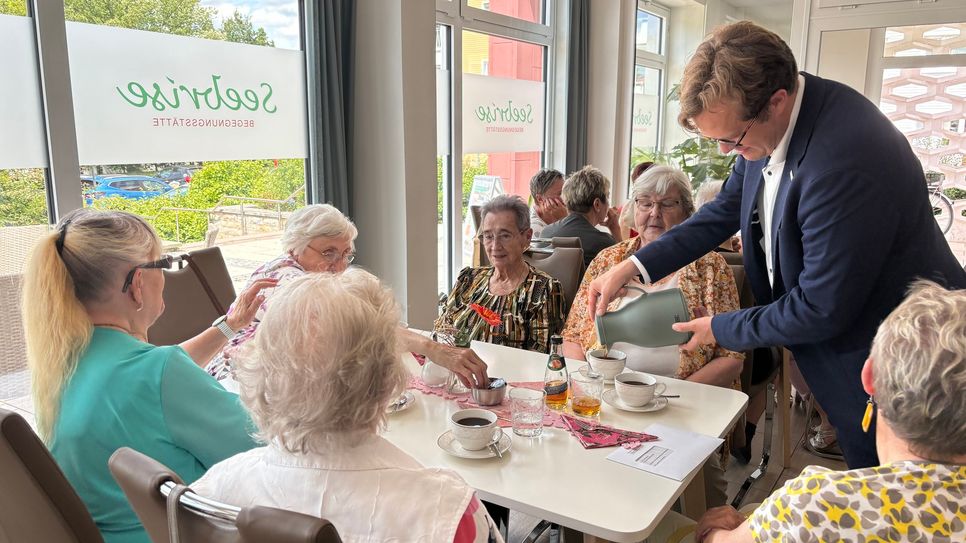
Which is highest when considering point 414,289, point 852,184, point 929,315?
point 852,184

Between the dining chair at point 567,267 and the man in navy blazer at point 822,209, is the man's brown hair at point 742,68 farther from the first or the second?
the dining chair at point 567,267

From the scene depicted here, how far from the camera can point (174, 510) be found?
0.93 metres

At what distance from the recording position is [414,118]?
161 inches

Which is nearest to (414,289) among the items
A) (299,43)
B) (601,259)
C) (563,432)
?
(299,43)

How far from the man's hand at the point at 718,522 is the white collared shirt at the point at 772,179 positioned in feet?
2.21

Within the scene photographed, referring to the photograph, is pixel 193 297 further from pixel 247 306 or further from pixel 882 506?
pixel 882 506

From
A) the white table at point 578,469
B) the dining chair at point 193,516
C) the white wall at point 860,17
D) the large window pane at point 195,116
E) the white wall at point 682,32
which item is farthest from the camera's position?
the white wall at point 682,32

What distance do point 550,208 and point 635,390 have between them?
3034 millimetres

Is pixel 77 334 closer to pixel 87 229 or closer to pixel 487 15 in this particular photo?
pixel 87 229

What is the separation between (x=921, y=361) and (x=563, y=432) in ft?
2.84

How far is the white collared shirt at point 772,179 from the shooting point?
164 cm

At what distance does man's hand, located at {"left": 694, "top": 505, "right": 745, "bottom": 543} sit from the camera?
1419 millimetres

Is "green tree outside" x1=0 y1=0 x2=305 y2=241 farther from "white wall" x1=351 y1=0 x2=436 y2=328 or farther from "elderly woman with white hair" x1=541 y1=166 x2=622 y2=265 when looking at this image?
"elderly woman with white hair" x1=541 y1=166 x2=622 y2=265

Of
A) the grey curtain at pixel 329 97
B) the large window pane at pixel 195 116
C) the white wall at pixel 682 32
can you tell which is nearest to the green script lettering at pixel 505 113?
the grey curtain at pixel 329 97
